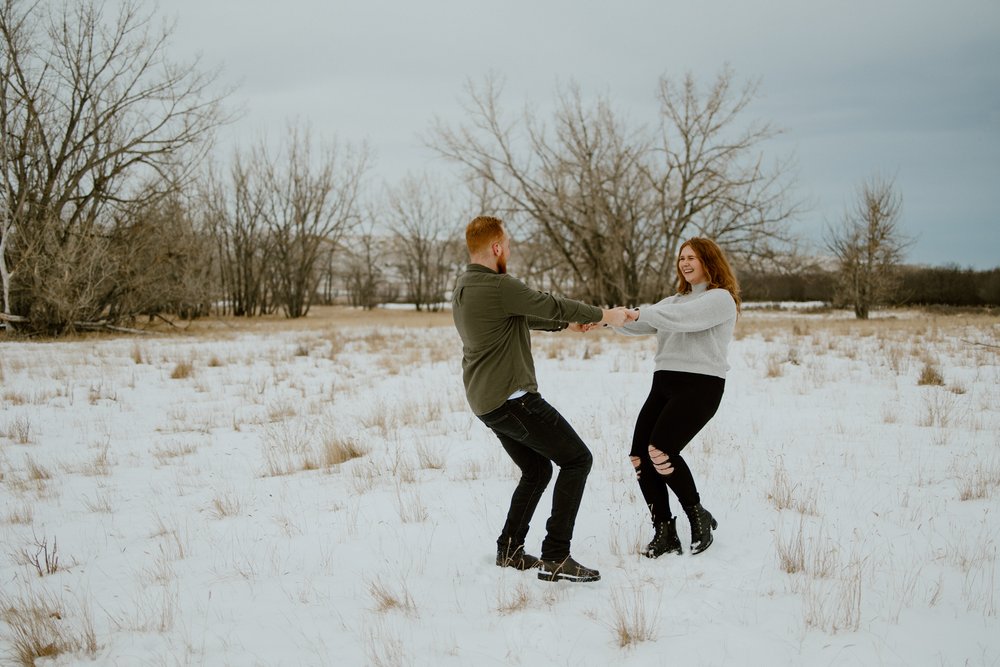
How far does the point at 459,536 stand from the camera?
4.01 m

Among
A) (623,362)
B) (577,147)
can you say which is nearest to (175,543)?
(623,362)

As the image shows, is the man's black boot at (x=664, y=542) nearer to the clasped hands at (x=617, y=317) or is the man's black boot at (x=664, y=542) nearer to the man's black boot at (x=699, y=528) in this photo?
the man's black boot at (x=699, y=528)

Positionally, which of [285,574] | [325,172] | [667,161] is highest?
[325,172]

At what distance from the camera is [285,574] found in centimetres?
354

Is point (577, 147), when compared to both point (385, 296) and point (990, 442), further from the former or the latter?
point (385, 296)

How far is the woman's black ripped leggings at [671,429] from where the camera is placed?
138 inches

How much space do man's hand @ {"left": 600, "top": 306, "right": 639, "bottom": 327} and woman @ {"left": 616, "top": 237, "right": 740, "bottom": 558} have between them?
7 cm

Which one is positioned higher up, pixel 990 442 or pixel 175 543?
pixel 990 442

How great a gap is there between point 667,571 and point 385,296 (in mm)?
56130

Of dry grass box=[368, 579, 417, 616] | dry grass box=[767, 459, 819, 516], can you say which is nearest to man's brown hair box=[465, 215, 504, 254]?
dry grass box=[368, 579, 417, 616]

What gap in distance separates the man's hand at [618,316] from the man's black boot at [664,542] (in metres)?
1.24

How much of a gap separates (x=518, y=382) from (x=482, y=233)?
2.73ft

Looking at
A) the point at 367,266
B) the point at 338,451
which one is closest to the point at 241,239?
the point at 367,266

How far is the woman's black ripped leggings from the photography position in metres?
3.51
